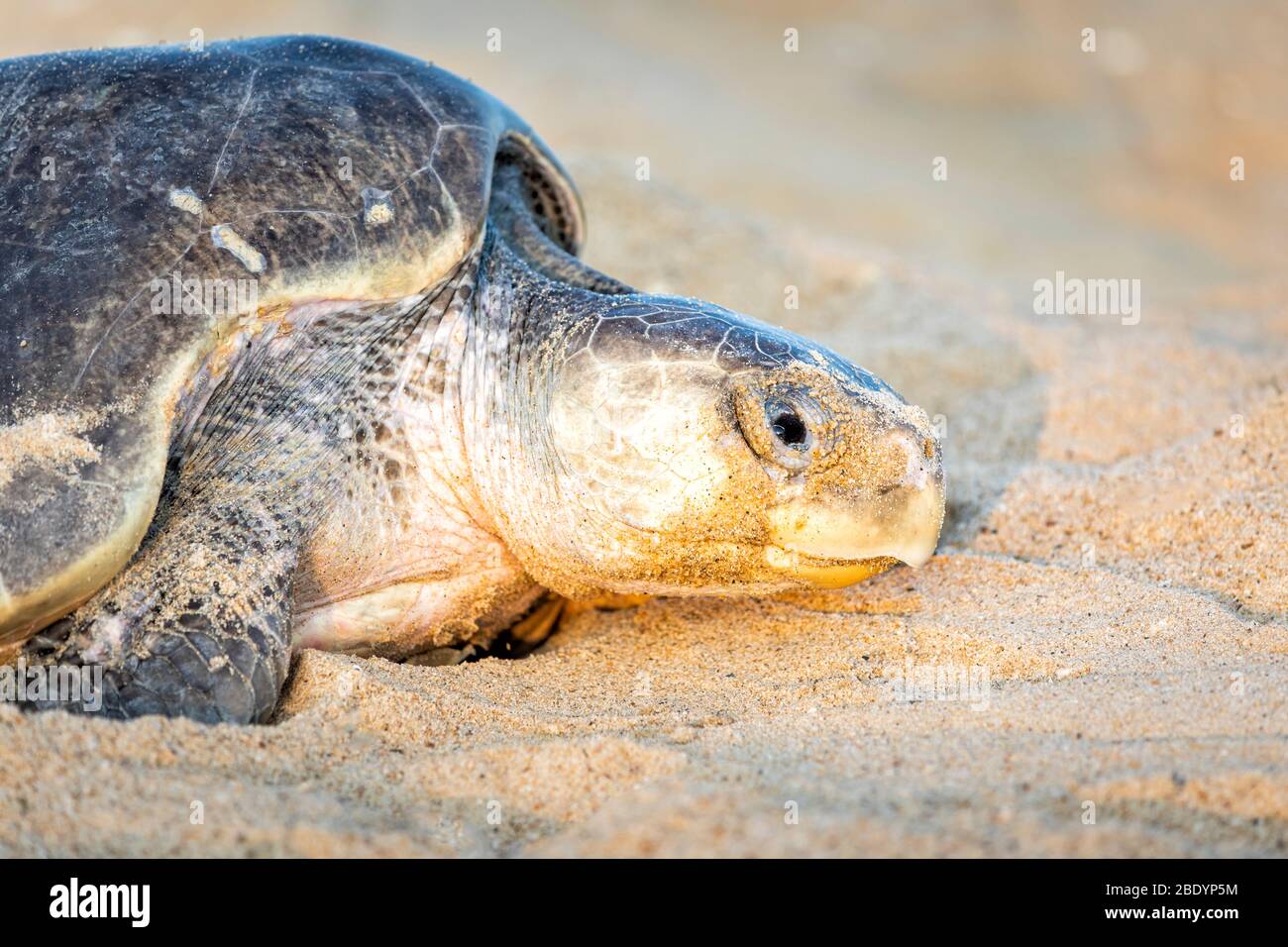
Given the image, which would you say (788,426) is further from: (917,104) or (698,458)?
(917,104)

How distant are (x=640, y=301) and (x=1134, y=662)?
118 centimetres

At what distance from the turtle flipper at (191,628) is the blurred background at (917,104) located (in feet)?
14.9

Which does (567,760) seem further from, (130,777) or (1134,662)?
(1134,662)

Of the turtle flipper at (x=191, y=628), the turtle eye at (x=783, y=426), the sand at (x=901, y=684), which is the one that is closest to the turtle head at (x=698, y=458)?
the turtle eye at (x=783, y=426)

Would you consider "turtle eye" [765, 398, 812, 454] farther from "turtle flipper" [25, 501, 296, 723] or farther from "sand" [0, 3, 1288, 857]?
"turtle flipper" [25, 501, 296, 723]

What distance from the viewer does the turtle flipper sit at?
1.80 metres

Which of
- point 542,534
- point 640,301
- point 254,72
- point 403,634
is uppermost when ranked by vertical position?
point 254,72

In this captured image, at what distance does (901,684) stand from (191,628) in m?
1.25

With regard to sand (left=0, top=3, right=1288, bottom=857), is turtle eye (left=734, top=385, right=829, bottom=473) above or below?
above

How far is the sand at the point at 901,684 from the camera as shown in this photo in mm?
1398

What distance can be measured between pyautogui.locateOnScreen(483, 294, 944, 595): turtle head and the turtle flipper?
1.93 ft

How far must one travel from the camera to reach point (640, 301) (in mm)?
2324

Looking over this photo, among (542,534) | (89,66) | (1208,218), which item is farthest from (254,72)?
(1208,218)

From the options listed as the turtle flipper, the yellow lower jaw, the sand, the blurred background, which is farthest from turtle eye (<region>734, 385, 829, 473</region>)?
the blurred background
